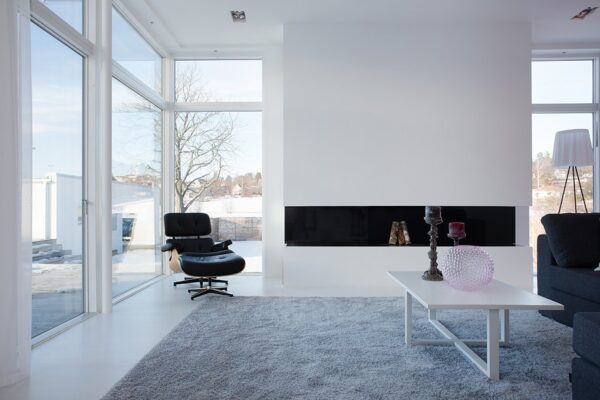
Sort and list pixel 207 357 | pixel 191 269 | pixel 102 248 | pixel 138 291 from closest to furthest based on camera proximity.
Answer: pixel 207 357, pixel 102 248, pixel 191 269, pixel 138 291

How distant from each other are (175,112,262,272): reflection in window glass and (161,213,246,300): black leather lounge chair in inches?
29.6

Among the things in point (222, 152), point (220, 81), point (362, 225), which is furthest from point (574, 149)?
point (220, 81)

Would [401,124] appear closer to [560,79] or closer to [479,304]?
[560,79]

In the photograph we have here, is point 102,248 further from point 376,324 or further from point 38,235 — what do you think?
point 376,324

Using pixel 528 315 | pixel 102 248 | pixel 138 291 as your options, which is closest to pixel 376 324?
Result: pixel 528 315

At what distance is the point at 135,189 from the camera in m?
5.17

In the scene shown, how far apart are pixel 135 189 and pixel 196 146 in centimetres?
139

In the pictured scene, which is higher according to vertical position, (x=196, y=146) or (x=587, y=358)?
(x=196, y=146)

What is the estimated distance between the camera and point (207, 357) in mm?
2812

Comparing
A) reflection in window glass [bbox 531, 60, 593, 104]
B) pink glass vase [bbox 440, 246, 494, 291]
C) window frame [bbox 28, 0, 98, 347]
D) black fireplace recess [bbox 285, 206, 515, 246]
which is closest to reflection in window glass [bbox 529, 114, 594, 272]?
reflection in window glass [bbox 531, 60, 593, 104]

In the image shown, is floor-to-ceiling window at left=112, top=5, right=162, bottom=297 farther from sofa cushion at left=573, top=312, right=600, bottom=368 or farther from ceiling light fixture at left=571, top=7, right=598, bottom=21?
ceiling light fixture at left=571, top=7, right=598, bottom=21

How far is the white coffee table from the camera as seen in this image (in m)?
2.39

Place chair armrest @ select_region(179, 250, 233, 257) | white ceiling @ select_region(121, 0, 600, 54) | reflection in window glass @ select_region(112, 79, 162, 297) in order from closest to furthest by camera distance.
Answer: reflection in window glass @ select_region(112, 79, 162, 297) < white ceiling @ select_region(121, 0, 600, 54) < chair armrest @ select_region(179, 250, 233, 257)

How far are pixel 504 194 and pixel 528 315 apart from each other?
1897 mm
